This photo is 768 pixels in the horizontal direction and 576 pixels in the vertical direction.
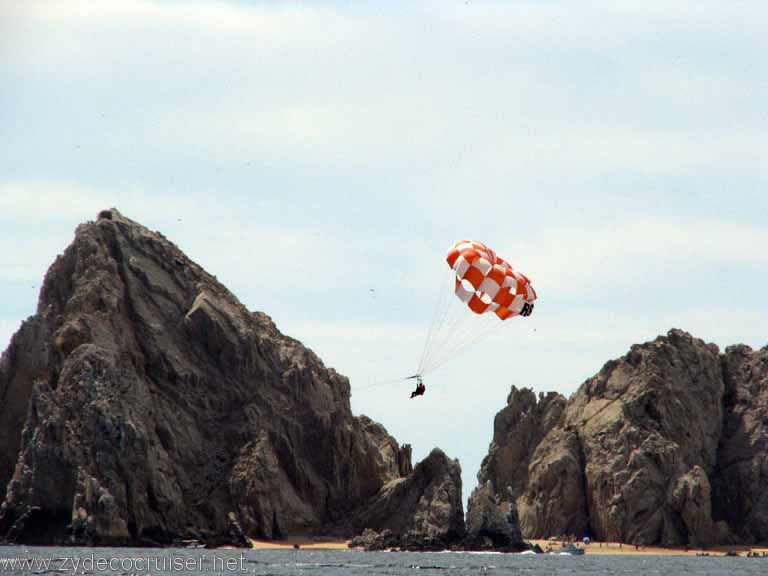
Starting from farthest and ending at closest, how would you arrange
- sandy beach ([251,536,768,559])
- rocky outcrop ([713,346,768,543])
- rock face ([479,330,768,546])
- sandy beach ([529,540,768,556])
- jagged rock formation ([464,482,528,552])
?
1. rocky outcrop ([713,346,768,543])
2. rock face ([479,330,768,546])
3. sandy beach ([529,540,768,556])
4. sandy beach ([251,536,768,559])
5. jagged rock formation ([464,482,528,552])

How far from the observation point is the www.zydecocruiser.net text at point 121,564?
292ft

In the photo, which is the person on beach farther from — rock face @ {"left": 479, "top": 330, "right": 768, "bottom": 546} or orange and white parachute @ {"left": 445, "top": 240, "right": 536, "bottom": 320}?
rock face @ {"left": 479, "top": 330, "right": 768, "bottom": 546}

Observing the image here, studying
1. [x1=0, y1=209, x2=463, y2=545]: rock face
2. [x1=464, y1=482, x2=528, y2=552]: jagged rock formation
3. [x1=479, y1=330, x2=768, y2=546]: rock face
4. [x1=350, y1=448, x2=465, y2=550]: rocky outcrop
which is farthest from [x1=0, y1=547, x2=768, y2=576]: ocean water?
[x1=479, y1=330, x2=768, y2=546]: rock face

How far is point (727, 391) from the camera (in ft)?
599

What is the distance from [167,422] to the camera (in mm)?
142500

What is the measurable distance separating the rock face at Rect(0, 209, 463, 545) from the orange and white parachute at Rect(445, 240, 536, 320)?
2063 inches

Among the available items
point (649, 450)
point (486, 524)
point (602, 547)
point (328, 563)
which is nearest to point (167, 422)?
point (486, 524)

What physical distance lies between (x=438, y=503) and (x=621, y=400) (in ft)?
142

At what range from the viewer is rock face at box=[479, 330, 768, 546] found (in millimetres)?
161250

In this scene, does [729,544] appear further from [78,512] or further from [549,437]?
[78,512]

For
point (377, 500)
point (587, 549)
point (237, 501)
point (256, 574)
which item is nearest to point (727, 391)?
point (587, 549)

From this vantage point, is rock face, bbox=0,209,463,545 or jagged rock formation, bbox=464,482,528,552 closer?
rock face, bbox=0,209,463,545

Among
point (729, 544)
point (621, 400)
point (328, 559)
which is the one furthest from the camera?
point (621, 400)

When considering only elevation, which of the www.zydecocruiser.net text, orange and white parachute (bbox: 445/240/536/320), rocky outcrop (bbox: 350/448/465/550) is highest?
orange and white parachute (bbox: 445/240/536/320)
